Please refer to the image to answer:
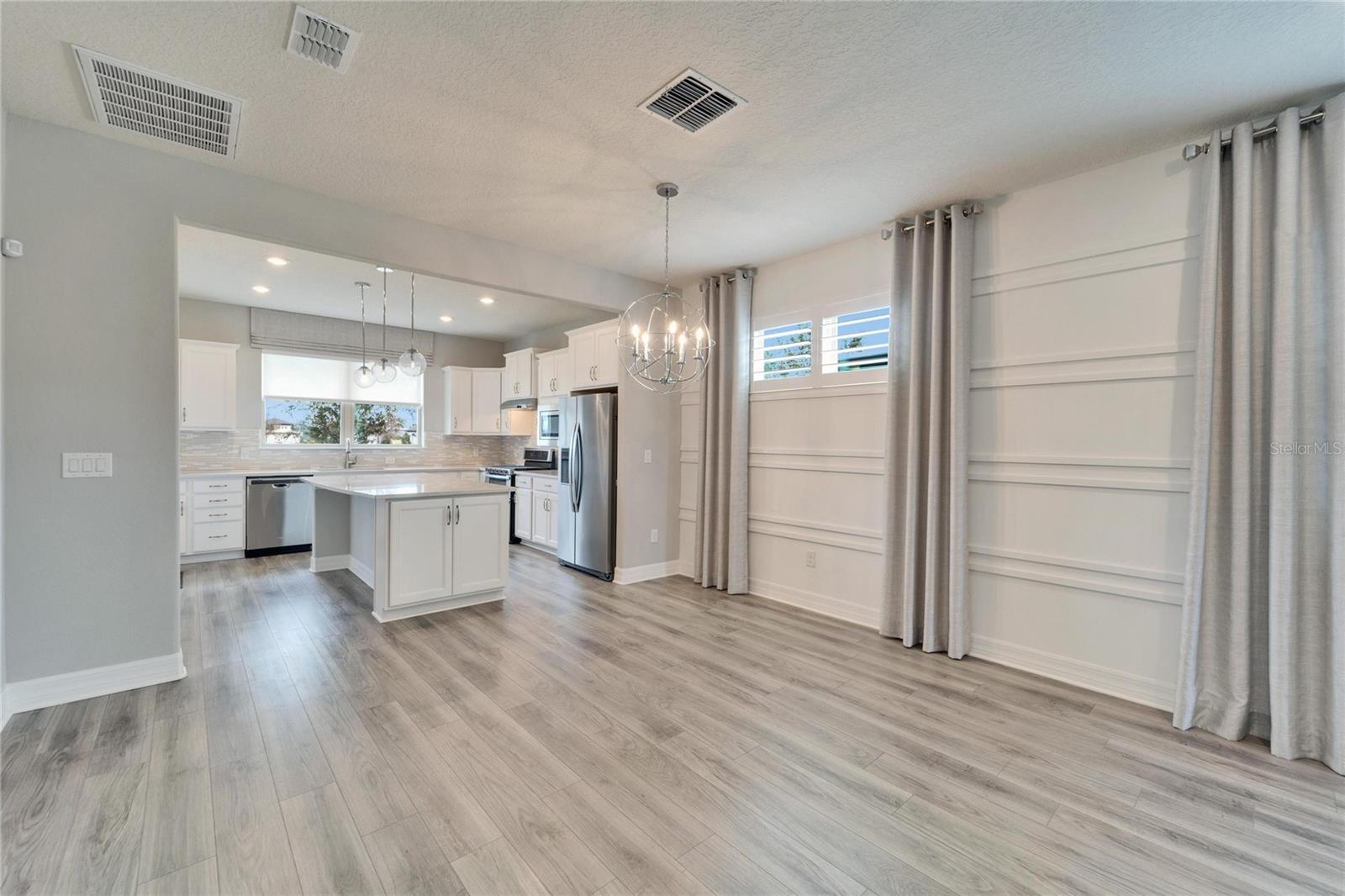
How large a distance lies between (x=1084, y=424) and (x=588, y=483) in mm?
3843

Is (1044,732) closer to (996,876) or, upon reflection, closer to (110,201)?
(996,876)

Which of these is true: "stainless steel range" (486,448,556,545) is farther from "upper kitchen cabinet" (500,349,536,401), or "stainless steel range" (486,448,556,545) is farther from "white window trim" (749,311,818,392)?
"white window trim" (749,311,818,392)

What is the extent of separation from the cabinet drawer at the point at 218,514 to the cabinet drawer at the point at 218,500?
0.03 metres

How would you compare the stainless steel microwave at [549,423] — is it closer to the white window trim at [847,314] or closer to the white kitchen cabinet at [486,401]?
the white kitchen cabinet at [486,401]

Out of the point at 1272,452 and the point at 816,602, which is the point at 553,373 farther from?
the point at 1272,452

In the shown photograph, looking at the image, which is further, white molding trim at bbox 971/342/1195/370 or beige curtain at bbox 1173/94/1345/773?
white molding trim at bbox 971/342/1195/370

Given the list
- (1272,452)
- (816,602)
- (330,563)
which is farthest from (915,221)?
(330,563)

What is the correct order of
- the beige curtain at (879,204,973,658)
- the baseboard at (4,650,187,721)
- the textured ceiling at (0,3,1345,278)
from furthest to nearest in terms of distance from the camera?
1. the beige curtain at (879,204,973,658)
2. the baseboard at (4,650,187,721)
3. the textured ceiling at (0,3,1345,278)

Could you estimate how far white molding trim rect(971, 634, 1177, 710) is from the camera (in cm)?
273

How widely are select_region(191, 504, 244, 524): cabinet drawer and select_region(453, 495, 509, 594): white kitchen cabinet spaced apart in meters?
3.44

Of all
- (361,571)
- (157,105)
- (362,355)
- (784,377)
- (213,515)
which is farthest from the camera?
(362,355)

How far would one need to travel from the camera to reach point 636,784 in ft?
6.79

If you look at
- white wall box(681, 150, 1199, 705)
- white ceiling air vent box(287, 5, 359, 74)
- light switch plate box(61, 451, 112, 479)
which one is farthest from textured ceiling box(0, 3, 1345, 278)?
light switch plate box(61, 451, 112, 479)

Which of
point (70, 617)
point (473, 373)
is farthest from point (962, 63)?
point (473, 373)
